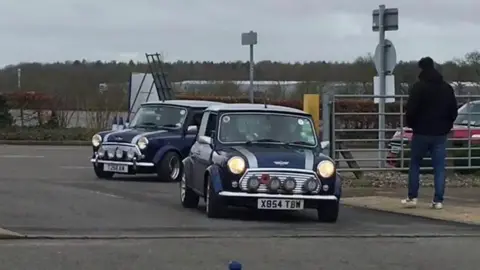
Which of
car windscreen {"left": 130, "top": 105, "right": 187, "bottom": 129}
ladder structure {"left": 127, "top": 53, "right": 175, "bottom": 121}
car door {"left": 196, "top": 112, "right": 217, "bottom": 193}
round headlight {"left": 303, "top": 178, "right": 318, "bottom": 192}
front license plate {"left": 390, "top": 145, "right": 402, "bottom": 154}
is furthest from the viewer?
ladder structure {"left": 127, "top": 53, "right": 175, "bottom": 121}

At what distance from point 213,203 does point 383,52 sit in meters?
8.65

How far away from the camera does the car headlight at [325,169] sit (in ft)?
42.3

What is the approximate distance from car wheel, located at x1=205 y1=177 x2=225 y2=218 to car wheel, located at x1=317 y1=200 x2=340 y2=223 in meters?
1.23

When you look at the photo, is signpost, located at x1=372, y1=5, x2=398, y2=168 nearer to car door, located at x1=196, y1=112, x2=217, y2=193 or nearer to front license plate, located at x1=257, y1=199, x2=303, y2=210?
car door, located at x1=196, y1=112, x2=217, y2=193

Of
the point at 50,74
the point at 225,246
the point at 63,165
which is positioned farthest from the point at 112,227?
the point at 50,74

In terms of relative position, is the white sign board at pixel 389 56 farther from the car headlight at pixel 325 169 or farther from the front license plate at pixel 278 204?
the front license plate at pixel 278 204

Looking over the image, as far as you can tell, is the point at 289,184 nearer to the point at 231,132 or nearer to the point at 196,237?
the point at 231,132

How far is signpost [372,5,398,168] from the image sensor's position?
67.3 feet

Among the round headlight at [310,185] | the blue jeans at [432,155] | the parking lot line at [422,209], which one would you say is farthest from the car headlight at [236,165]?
the blue jeans at [432,155]

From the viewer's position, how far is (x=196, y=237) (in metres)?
11.1

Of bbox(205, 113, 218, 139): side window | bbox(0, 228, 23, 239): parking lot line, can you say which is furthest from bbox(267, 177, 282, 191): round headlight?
bbox(0, 228, 23, 239): parking lot line

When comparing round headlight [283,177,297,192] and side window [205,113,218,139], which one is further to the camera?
side window [205,113,218,139]

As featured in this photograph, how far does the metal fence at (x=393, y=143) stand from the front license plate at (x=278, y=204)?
268 inches

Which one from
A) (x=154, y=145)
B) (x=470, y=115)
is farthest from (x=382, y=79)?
(x=154, y=145)
